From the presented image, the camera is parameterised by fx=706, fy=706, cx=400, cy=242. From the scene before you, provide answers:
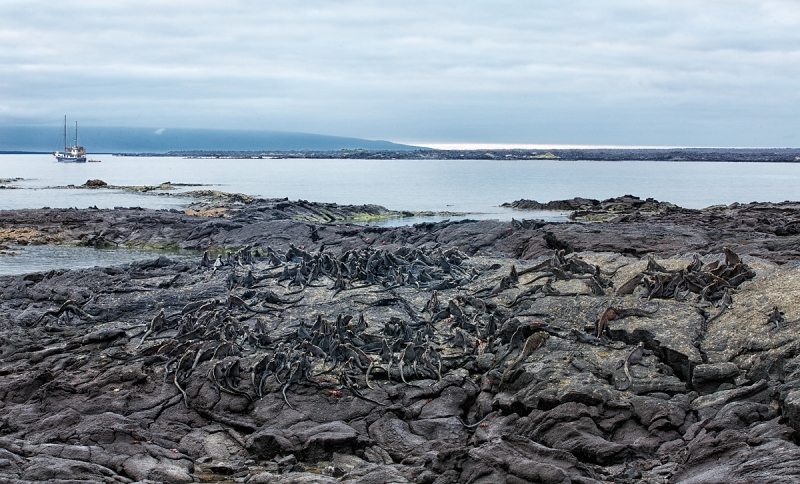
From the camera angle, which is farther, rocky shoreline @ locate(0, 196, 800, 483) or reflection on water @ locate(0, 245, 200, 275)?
reflection on water @ locate(0, 245, 200, 275)

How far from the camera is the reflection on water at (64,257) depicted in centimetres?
2666

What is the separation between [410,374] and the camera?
11.9 meters

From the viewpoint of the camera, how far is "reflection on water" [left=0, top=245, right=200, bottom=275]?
26.7m

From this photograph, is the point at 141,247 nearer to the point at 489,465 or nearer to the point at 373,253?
the point at 373,253

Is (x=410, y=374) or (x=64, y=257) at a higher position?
(x=410, y=374)

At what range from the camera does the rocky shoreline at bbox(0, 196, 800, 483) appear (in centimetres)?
867

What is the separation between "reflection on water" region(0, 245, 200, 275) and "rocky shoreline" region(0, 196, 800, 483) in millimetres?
8998

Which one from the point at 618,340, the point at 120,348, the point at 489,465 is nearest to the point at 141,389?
the point at 120,348

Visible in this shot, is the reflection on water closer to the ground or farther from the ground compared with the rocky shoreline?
closer to the ground

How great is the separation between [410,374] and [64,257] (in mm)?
22762

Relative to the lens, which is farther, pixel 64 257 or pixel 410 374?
pixel 64 257

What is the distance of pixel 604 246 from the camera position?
26.2 m

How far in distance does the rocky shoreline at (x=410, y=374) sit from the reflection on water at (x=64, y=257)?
8998 millimetres

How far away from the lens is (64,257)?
29609 mm
